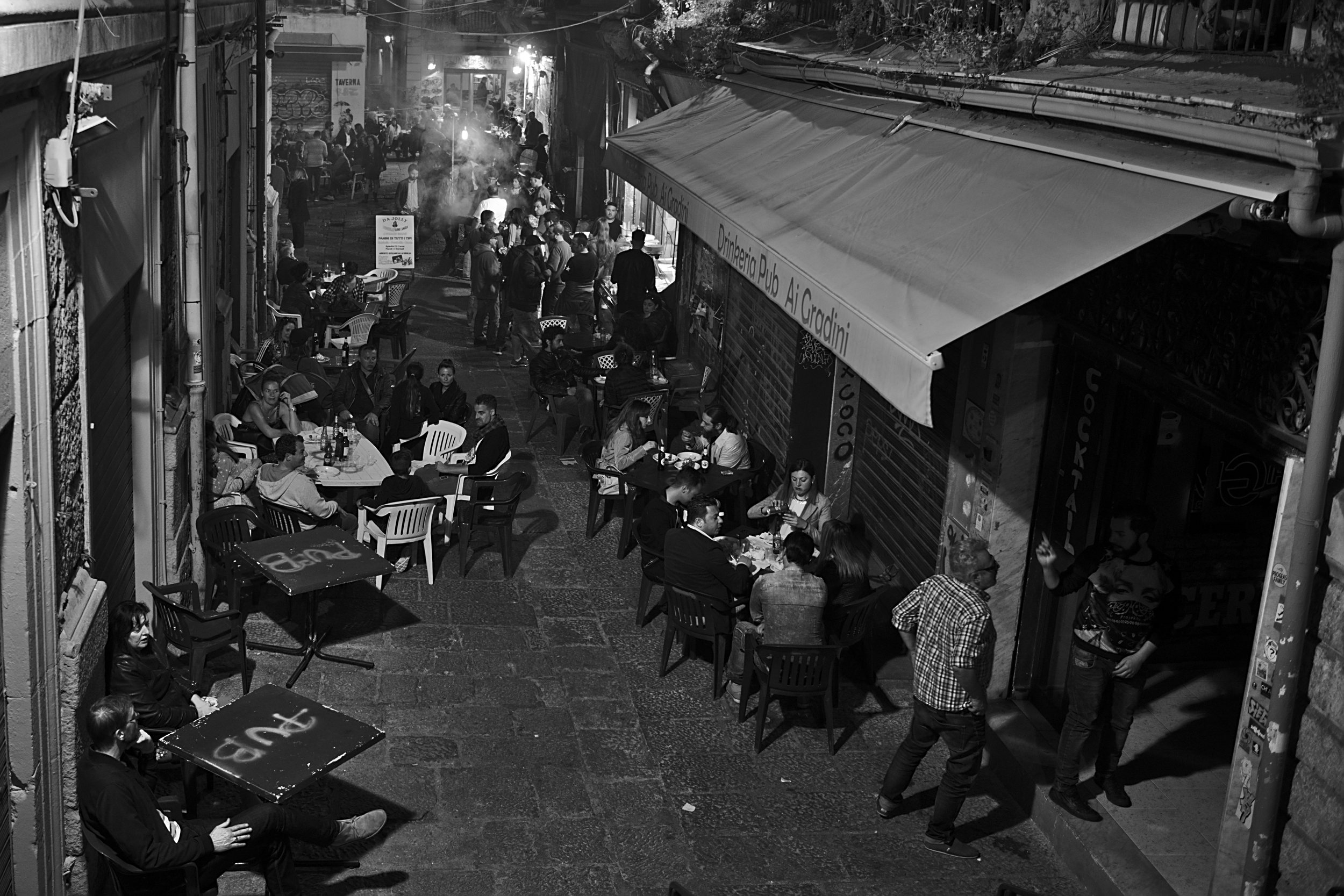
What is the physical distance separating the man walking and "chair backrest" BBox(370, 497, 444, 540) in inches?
189

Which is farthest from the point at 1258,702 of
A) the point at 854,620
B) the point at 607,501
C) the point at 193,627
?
the point at 607,501

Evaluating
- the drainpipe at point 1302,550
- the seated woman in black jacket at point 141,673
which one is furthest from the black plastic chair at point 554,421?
the drainpipe at point 1302,550

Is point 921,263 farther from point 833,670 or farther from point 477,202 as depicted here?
point 477,202

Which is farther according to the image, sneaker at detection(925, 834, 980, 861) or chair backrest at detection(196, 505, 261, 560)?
chair backrest at detection(196, 505, 261, 560)

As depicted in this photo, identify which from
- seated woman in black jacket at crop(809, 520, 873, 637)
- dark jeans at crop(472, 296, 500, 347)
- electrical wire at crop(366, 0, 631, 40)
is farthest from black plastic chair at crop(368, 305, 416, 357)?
electrical wire at crop(366, 0, 631, 40)

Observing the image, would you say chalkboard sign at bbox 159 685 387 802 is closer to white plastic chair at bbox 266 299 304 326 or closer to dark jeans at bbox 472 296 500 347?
white plastic chair at bbox 266 299 304 326

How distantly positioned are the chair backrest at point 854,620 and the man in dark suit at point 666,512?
1.67 metres

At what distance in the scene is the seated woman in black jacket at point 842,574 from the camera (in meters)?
8.91

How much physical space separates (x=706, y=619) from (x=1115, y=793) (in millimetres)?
2717

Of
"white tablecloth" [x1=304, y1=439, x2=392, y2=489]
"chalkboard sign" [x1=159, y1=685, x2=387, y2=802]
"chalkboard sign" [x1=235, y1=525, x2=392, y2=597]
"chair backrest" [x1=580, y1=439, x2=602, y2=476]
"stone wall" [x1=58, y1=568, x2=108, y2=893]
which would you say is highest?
"stone wall" [x1=58, y1=568, x2=108, y2=893]

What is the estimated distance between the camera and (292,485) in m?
10.2

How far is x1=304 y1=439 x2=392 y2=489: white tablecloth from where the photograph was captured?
36.3 feet

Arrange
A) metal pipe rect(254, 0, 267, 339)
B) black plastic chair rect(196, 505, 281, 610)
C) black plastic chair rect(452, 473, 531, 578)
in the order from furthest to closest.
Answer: metal pipe rect(254, 0, 267, 339)
black plastic chair rect(452, 473, 531, 578)
black plastic chair rect(196, 505, 281, 610)

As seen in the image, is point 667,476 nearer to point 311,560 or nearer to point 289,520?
point 289,520
